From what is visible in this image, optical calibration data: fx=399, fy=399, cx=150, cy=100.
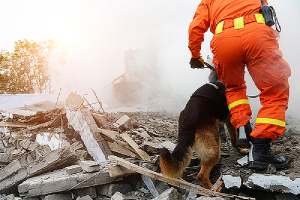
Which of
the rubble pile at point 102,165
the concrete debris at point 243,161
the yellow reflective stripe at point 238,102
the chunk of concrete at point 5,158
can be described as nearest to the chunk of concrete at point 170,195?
the rubble pile at point 102,165

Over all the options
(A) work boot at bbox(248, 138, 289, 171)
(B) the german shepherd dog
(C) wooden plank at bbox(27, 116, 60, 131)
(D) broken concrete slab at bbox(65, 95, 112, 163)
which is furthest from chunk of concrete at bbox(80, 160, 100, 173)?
(C) wooden plank at bbox(27, 116, 60, 131)

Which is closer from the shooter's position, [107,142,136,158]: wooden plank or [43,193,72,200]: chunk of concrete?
[43,193,72,200]: chunk of concrete

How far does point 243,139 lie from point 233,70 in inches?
34.5

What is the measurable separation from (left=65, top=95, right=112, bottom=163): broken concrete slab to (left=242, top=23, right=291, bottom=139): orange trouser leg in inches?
81.9

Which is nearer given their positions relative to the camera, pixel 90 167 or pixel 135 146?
pixel 90 167

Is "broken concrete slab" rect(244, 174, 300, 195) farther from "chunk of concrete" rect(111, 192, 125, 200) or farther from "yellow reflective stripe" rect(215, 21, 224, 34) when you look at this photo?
"yellow reflective stripe" rect(215, 21, 224, 34)

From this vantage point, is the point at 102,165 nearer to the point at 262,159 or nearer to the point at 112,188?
the point at 112,188

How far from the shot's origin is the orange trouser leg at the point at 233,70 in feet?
12.5

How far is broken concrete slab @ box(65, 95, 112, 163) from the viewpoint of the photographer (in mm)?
5055

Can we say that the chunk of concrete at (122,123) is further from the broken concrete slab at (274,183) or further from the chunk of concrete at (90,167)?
the broken concrete slab at (274,183)

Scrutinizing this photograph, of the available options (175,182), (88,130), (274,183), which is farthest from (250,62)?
(88,130)

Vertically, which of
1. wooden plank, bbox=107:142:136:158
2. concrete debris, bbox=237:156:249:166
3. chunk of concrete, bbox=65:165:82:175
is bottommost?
wooden plank, bbox=107:142:136:158

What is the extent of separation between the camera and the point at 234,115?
155 inches

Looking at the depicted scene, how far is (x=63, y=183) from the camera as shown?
14.1 ft
